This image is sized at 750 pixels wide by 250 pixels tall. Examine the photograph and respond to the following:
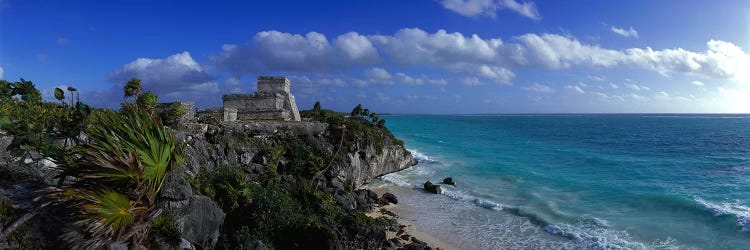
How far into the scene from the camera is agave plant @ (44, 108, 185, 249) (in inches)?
309

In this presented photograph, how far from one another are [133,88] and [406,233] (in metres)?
11.8

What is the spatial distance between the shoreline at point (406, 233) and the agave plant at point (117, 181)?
9.78 m

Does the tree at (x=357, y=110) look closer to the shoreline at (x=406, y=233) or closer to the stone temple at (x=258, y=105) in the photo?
the stone temple at (x=258, y=105)

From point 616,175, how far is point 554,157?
1109 centimetres

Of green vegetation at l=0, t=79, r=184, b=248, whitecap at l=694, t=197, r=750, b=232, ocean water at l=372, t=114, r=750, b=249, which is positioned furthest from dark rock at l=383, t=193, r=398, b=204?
whitecap at l=694, t=197, r=750, b=232

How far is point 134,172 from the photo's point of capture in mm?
8508

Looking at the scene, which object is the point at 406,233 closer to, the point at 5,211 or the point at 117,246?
the point at 117,246

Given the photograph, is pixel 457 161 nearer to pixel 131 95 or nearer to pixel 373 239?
pixel 373 239

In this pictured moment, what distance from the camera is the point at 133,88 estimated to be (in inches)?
570

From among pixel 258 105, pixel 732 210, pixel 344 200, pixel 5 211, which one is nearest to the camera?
pixel 5 211

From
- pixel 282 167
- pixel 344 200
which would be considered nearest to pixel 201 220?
pixel 344 200

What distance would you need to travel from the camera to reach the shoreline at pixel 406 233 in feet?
54.0

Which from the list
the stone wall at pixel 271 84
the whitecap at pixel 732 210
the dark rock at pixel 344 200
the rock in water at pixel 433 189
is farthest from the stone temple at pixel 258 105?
the whitecap at pixel 732 210

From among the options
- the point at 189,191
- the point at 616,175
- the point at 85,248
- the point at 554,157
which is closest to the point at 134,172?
the point at 85,248
